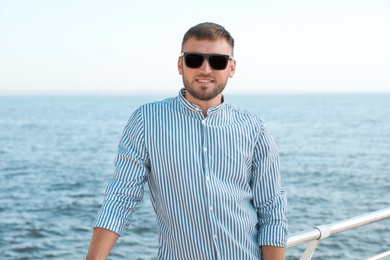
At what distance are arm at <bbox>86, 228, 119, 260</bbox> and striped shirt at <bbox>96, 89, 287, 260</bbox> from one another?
0.06 meters

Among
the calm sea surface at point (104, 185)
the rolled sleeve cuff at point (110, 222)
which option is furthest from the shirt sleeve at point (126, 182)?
the calm sea surface at point (104, 185)

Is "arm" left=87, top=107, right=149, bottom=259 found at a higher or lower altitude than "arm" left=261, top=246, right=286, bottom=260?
higher

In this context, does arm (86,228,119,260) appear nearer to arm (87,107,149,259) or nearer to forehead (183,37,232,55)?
arm (87,107,149,259)

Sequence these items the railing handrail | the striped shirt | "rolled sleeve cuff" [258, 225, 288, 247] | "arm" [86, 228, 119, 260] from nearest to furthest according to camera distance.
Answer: "arm" [86, 228, 119, 260] < the striped shirt < "rolled sleeve cuff" [258, 225, 288, 247] < the railing handrail

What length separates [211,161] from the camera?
6.95 ft

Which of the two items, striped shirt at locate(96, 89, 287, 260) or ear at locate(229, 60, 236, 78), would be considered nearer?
striped shirt at locate(96, 89, 287, 260)

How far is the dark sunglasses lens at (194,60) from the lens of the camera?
212cm


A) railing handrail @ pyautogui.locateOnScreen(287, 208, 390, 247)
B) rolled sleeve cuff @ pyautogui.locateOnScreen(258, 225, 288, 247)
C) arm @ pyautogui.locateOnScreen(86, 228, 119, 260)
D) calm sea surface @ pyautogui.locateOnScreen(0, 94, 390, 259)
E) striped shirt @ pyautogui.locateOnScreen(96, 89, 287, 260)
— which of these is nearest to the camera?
arm @ pyautogui.locateOnScreen(86, 228, 119, 260)

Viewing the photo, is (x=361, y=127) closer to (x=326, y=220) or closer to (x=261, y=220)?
(x=326, y=220)

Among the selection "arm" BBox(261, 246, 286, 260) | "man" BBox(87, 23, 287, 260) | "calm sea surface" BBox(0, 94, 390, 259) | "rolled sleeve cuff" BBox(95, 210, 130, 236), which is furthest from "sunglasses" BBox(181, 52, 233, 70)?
"calm sea surface" BBox(0, 94, 390, 259)

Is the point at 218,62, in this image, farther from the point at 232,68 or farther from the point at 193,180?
the point at 193,180

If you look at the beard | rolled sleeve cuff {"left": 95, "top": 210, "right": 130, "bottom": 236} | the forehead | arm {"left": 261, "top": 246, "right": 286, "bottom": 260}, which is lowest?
arm {"left": 261, "top": 246, "right": 286, "bottom": 260}

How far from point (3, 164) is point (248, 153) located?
38.8m

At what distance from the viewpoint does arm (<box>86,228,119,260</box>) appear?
1.89 meters
